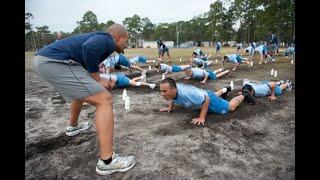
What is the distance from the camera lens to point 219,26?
224ft

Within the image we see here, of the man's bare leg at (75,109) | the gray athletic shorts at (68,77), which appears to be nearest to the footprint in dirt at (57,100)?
the man's bare leg at (75,109)

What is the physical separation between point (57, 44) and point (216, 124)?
2.96 meters

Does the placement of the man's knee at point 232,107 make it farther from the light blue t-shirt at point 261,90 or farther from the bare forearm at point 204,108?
the light blue t-shirt at point 261,90

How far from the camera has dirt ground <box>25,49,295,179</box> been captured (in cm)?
326

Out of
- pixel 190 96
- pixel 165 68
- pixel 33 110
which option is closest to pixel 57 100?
pixel 33 110

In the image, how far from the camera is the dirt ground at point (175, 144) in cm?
326

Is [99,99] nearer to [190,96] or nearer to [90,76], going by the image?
[90,76]

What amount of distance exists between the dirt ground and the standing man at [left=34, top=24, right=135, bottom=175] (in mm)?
203

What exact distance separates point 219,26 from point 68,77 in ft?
225

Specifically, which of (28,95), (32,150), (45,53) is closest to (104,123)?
(45,53)

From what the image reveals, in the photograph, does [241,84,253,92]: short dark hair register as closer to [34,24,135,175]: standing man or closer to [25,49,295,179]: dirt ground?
[25,49,295,179]: dirt ground

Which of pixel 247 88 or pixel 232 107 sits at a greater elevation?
pixel 247 88

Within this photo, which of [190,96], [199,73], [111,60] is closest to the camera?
[190,96]
